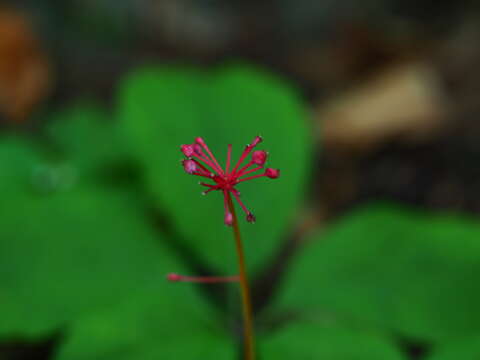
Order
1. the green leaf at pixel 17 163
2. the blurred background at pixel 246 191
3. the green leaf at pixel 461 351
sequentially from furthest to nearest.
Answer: the green leaf at pixel 17 163, the blurred background at pixel 246 191, the green leaf at pixel 461 351

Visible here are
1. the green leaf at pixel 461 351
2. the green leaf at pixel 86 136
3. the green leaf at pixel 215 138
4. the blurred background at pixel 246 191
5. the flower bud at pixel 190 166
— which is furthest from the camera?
the green leaf at pixel 86 136

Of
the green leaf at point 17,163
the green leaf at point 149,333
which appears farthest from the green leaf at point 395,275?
the green leaf at point 17,163

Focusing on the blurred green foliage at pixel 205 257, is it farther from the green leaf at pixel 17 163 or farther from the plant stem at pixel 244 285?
the plant stem at pixel 244 285

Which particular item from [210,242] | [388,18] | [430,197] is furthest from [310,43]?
[210,242]

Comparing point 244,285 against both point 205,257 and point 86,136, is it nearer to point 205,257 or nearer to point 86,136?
point 205,257

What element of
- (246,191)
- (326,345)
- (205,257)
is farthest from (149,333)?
(246,191)

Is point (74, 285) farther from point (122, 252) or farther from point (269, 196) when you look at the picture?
point (269, 196)
